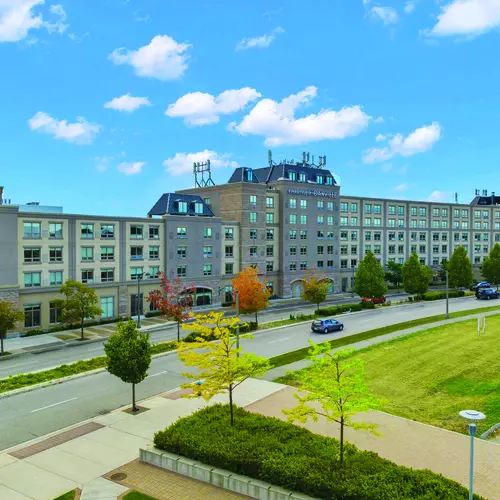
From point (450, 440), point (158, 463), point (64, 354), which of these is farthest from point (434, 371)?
point (64, 354)

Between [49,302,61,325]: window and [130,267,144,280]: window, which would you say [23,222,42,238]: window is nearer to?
[49,302,61,325]: window

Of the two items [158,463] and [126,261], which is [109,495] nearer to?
[158,463]

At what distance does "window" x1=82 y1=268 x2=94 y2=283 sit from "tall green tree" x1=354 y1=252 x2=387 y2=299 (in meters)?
33.8

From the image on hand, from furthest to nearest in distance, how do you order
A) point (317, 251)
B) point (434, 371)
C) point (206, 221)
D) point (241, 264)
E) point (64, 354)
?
point (317, 251), point (241, 264), point (206, 221), point (64, 354), point (434, 371)

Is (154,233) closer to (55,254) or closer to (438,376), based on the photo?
(55,254)

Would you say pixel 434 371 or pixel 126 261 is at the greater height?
pixel 126 261

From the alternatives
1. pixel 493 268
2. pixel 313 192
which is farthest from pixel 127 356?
pixel 493 268

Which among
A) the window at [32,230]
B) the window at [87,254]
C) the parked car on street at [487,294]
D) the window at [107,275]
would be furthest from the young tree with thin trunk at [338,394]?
the parked car on street at [487,294]

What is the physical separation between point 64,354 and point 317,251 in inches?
1859

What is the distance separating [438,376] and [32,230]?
1534 inches

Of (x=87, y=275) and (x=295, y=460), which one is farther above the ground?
(x=87, y=275)

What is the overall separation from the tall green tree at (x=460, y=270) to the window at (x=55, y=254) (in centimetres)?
5998

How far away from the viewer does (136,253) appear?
56.7 m

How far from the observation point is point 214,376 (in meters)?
19.8
